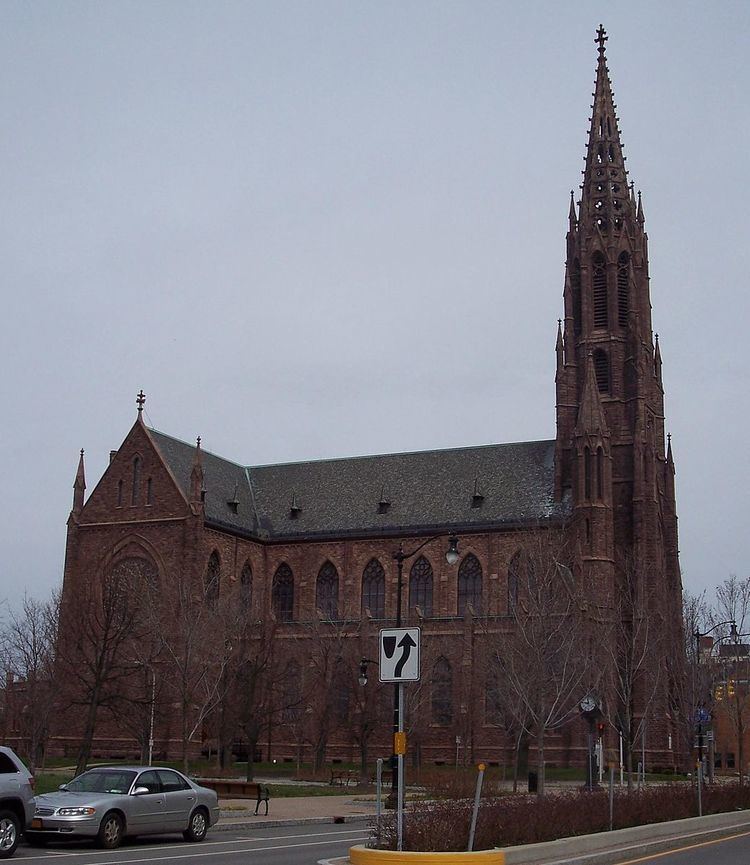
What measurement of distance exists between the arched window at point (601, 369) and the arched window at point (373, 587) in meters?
17.4

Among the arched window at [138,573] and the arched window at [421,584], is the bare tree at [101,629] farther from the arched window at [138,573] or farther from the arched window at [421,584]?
the arched window at [421,584]

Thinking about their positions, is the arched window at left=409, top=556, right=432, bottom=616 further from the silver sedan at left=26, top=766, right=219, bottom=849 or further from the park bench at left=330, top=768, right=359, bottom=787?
the silver sedan at left=26, top=766, right=219, bottom=849

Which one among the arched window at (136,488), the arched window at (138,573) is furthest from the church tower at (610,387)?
the arched window at (136,488)

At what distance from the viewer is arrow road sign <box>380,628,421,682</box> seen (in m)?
17.0

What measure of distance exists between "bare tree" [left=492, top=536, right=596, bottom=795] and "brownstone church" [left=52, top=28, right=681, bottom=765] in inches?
66.1

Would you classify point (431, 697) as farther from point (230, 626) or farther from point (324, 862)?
point (324, 862)

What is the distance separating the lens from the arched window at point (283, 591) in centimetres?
7444

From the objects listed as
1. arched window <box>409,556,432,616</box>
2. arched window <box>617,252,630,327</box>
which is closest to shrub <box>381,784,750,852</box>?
arched window <box>409,556,432,616</box>

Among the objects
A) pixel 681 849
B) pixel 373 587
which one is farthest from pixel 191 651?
pixel 681 849

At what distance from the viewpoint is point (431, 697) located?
6366cm

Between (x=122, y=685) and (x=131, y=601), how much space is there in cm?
469

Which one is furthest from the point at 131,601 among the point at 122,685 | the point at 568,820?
the point at 568,820

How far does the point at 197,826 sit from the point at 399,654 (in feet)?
32.0

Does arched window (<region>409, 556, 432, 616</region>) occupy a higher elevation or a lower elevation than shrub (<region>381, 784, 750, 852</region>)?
higher
